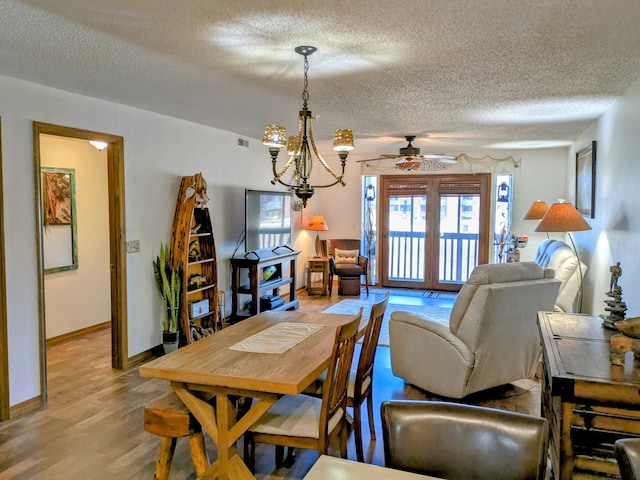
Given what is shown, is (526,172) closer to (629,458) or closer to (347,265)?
(347,265)

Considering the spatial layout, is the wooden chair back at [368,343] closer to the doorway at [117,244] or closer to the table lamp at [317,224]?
the doorway at [117,244]

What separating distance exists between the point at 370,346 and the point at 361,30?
5.65 ft

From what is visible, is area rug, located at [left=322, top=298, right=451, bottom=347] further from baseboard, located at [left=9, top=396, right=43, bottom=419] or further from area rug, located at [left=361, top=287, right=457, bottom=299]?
baseboard, located at [left=9, top=396, right=43, bottom=419]

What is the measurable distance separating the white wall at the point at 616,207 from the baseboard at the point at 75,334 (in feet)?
17.8

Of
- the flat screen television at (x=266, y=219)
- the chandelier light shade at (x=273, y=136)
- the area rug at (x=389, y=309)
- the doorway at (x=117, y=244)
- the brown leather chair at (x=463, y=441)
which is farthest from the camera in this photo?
the area rug at (x=389, y=309)

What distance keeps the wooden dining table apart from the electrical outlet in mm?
2143

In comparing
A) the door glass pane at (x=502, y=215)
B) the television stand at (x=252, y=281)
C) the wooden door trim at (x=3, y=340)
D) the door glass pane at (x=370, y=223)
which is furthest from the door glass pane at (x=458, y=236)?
the wooden door trim at (x=3, y=340)

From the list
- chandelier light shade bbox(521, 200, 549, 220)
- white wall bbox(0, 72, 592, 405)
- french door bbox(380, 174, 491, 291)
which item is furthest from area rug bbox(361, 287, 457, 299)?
chandelier light shade bbox(521, 200, 549, 220)

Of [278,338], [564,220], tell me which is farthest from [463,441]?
[564,220]

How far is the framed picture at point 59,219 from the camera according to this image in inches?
197

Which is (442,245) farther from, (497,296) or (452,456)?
(452,456)

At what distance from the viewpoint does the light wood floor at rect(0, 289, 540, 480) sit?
2.61m

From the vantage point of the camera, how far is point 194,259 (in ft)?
15.9

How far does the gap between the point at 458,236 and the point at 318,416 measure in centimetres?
628
